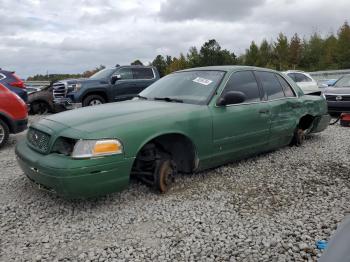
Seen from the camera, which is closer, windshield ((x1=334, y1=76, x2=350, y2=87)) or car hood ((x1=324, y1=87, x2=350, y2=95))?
car hood ((x1=324, y1=87, x2=350, y2=95))

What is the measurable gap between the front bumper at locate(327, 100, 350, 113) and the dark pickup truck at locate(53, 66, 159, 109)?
6.01 m

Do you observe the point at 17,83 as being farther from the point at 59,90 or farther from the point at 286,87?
the point at 286,87

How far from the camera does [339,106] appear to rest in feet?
34.1

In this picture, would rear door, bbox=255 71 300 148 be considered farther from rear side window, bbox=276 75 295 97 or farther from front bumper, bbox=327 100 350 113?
front bumper, bbox=327 100 350 113

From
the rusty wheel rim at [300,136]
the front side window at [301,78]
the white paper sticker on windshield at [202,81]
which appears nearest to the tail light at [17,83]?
the white paper sticker on windshield at [202,81]

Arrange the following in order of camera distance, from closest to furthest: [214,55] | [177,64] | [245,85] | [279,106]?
1. [245,85]
2. [279,106]
3. [214,55]
4. [177,64]

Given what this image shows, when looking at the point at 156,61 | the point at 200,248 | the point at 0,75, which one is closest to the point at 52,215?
the point at 200,248

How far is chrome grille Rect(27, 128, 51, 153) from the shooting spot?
146 inches

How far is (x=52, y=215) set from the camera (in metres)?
3.60

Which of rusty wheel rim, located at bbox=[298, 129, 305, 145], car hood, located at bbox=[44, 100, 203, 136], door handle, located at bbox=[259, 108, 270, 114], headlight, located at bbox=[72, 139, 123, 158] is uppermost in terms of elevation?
car hood, located at bbox=[44, 100, 203, 136]

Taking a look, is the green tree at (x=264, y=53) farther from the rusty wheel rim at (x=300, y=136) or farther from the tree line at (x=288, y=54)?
the rusty wheel rim at (x=300, y=136)

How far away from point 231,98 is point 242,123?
0.47m

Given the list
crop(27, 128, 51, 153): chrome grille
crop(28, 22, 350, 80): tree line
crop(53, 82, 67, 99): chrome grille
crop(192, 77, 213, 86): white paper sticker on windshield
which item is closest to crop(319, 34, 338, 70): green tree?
crop(28, 22, 350, 80): tree line

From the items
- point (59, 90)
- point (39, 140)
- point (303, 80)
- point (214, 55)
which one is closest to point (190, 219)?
point (39, 140)
